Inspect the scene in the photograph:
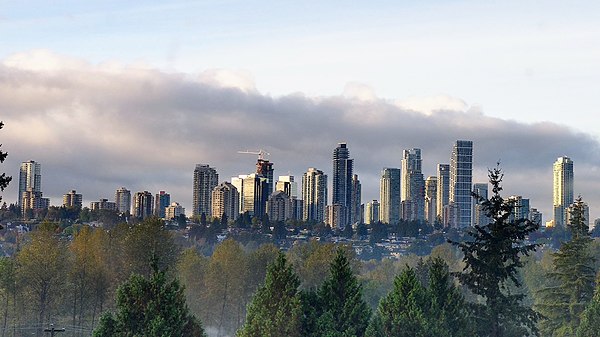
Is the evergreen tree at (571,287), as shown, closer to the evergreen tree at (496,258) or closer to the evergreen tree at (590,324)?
the evergreen tree at (590,324)

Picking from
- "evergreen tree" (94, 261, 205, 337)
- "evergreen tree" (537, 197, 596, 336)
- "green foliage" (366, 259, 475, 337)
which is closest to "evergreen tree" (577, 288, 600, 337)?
"evergreen tree" (537, 197, 596, 336)

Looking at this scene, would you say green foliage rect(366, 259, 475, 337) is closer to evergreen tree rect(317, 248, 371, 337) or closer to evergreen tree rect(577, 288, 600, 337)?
evergreen tree rect(317, 248, 371, 337)

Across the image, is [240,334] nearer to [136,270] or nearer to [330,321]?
[330,321]

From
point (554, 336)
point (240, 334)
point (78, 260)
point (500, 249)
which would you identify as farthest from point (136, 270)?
point (500, 249)

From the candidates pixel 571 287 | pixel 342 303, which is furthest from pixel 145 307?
pixel 571 287

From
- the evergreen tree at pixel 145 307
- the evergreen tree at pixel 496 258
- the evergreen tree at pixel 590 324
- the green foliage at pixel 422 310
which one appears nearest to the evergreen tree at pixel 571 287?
the evergreen tree at pixel 590 324
